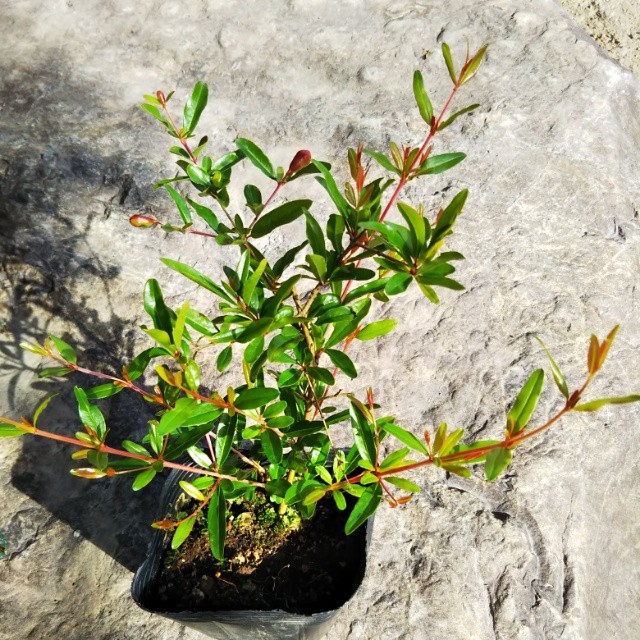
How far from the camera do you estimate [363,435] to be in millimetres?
1229

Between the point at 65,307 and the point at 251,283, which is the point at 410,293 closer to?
the point at 65,307

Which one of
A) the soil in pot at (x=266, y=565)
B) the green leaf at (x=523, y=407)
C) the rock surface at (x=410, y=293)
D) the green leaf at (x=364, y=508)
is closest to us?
the green leaf at (x=523, y=407)

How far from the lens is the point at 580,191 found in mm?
2709

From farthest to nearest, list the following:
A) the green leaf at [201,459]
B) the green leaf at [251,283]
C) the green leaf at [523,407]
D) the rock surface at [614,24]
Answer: the rock surface at [614,24], the green leaf at [201,459], the green leaf at [251,283], the green leaf at [523,407]

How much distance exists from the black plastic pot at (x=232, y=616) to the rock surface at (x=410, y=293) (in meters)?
0.30

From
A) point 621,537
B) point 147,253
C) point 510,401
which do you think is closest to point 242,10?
point 147,253

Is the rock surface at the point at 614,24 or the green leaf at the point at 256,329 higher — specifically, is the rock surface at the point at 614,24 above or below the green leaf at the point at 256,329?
above

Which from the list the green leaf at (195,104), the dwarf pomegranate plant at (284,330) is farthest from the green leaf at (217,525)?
the green leaf at (195,104)

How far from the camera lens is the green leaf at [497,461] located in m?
0.83

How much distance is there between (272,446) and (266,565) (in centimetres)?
52

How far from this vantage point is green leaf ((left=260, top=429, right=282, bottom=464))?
1.27 meters

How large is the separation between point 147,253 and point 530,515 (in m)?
1.71

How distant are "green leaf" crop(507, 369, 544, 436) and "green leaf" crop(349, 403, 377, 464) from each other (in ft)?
1.23

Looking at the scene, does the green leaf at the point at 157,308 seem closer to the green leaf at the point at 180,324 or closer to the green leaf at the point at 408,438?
the green leaf at the point at 180,324
